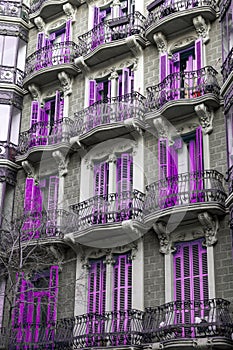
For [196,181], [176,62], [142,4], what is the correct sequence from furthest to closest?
[142,4], [176,62], [196,181]

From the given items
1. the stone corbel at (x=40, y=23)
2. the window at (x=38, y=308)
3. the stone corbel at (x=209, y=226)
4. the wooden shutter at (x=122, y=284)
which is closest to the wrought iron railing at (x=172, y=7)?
the stone corbel at (x=40, y=23)

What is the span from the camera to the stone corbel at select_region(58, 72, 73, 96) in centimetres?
2413

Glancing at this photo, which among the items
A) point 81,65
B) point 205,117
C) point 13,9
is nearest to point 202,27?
point 205,117

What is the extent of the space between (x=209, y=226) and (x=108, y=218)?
3.58m

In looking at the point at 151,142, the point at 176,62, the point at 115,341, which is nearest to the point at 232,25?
the point at 176,62

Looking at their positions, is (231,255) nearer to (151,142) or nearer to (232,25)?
(151,142)

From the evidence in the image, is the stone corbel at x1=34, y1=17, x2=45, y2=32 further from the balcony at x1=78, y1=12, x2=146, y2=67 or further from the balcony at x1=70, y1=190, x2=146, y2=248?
the balcony at x1=70, y1=190, x2=146, y2=248

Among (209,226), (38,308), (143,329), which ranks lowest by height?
(143,329)

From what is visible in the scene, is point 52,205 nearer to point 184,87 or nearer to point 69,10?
point 184,87

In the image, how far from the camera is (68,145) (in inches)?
881

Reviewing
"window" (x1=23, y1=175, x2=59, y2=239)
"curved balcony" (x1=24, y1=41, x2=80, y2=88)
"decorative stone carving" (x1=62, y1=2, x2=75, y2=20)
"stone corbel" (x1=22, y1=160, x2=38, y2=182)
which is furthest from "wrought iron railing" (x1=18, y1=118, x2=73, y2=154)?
"decorative stone carving" (x1=62, y1=2, x2=75, y2=20)

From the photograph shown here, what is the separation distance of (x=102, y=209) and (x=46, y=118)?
20.2ft

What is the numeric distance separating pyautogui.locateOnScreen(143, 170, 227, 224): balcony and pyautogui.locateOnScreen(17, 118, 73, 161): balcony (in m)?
4.81

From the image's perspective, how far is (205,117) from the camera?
1962cm
